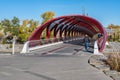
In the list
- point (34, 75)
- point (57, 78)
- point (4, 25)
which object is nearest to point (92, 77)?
point (57, 78)

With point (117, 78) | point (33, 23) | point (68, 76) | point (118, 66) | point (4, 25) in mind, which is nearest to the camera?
point (117, 78)

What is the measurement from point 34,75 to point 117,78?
318 centimetres

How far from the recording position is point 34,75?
10.7 m

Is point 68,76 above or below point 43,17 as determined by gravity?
below

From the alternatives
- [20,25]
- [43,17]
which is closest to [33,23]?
[20,25]

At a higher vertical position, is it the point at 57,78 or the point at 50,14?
the point at 50,14

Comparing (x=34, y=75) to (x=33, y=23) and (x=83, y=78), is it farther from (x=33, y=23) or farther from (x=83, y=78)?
(x=33, y=23)

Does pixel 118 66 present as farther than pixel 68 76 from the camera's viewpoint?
Yes

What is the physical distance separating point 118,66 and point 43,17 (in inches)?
3076

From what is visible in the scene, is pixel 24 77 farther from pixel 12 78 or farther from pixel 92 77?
pixel 92 77

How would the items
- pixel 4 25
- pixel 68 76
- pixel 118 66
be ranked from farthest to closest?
pixel 4 25 < pixel 118 66 < pixel 68 76

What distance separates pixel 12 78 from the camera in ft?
32.6

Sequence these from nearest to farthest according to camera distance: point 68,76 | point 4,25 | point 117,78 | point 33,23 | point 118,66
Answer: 1. point 117,78
2. point 68,76
3. point 118,66
4. point 33,23
5. point 4,25

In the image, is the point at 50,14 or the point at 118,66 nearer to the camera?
the point at 118,66
